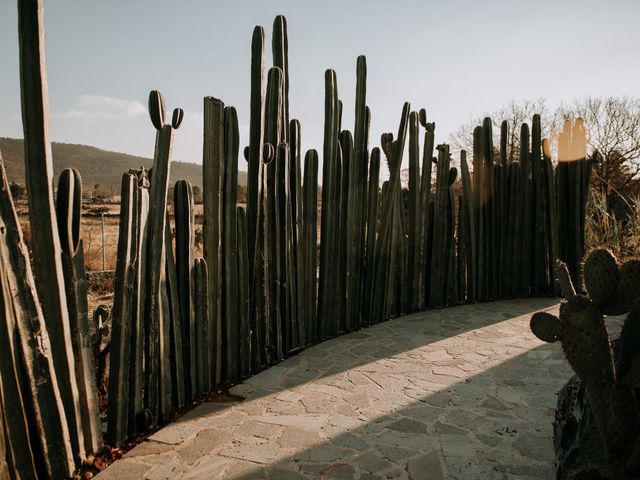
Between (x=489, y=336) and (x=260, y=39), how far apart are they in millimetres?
3598

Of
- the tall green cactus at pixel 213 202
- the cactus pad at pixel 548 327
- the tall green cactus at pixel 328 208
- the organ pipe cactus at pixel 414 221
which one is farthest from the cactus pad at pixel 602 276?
the organ pipe cactus at pixel 414 221

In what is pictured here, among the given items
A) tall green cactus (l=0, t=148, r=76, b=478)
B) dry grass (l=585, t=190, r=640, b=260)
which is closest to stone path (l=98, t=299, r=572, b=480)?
tall green cactus (l=0, t=148, r=76, b=478)

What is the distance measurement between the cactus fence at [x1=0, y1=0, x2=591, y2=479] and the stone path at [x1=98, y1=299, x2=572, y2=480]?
1.02 feet

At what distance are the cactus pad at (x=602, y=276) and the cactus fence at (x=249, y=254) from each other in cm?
225

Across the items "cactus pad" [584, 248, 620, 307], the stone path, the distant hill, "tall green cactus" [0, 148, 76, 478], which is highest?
the distant hill

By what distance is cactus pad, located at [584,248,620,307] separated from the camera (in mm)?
1771

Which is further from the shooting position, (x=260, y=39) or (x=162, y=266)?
(x=260, y=39)

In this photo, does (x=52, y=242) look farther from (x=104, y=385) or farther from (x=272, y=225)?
(x=272, y=225)

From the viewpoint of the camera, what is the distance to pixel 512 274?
6.58 meters

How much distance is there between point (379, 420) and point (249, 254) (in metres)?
1.58

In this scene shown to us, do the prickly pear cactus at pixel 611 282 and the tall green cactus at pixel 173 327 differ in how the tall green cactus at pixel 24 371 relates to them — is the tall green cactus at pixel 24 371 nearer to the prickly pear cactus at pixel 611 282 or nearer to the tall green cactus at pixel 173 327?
the tall green cactus at pixel 173 327

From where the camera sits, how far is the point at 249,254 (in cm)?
377

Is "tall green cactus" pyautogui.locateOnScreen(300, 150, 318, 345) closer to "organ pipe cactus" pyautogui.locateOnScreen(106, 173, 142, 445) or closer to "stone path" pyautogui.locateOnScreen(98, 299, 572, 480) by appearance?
"stone path" pyautogui.locateOnScreen(98, 299, 572, 480)

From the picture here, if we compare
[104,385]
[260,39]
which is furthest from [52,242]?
[260,39]
